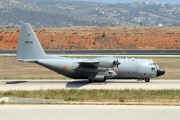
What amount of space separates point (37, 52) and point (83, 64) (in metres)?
5.50

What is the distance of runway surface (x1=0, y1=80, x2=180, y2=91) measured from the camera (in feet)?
140

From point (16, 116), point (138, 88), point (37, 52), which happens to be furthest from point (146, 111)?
point (37, 52)

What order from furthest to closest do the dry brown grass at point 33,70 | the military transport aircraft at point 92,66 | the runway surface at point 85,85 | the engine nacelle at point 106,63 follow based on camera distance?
the dry brown grass at point 33,70 → the military transport aircraft at point 92,66 → the engine nacelle at point 106,63 → the runway surface at point 85,85

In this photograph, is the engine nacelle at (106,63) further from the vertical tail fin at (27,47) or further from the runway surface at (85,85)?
the vertical tail fin at (27,47)

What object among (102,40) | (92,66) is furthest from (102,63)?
(102,40)

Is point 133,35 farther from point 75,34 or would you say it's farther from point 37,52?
point 37,52

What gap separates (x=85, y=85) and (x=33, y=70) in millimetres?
22174

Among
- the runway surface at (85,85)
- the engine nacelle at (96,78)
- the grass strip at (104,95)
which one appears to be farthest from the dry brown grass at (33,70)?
the grass strip at (104,95)

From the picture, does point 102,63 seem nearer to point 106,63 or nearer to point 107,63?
point 106,63

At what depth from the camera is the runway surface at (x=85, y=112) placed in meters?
24.4

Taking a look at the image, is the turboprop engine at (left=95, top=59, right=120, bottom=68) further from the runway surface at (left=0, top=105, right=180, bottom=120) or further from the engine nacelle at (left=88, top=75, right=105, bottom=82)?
the runway surface at (left=0, top=105, right=180, bottom=120)

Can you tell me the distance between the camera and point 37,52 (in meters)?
47.9

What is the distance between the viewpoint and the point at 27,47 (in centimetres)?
4750

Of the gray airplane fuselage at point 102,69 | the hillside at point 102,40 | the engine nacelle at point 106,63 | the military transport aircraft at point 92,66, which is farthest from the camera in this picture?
the hillside at point 102,40
